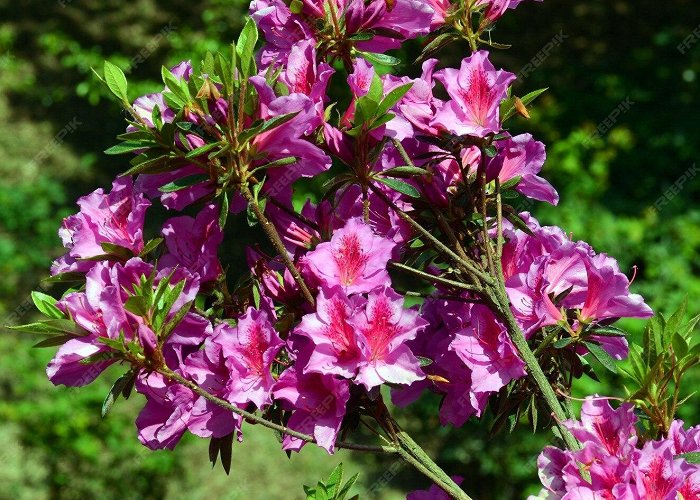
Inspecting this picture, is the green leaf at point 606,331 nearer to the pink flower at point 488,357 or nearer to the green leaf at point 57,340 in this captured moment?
the pink flower at point 488,357

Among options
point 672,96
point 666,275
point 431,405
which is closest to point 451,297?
point 431,405

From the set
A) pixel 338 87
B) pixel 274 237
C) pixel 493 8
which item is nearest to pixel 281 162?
pixel 274 237

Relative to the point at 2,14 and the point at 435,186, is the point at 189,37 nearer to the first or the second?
the point at 2,14

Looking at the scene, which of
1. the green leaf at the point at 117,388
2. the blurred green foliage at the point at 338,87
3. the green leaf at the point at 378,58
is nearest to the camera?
the green leaf at the point at 117,388

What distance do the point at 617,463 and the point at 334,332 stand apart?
339 millimetres

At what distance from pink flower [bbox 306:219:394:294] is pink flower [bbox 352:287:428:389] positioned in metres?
0.03

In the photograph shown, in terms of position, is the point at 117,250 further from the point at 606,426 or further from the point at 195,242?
the point at 606,426

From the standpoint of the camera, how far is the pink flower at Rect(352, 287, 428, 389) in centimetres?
100

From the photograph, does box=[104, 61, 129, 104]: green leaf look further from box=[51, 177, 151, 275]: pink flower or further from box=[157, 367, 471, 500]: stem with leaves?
box=[157, 367, 471, 500]: stem with leaves

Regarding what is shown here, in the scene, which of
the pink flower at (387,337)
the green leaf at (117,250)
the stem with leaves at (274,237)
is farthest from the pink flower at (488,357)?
the green leaf at (117,250)

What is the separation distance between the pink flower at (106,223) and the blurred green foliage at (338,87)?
1819 millimetres

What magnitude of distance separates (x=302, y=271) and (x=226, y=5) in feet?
14.6

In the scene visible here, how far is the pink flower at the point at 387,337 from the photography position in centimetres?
100

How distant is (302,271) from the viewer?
3.51 feet
